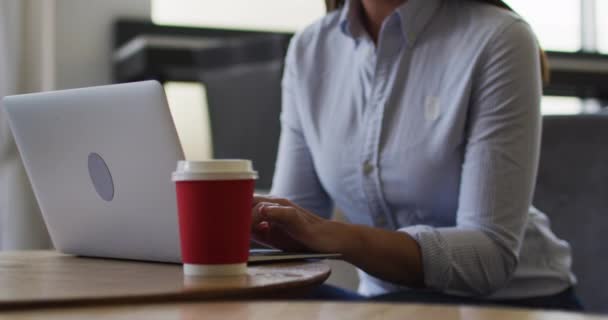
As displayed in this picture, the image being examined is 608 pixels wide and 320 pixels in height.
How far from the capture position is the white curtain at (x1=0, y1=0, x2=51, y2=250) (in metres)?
2.54

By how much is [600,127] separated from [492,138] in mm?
472

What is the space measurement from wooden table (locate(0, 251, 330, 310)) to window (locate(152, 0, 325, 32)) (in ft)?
6.97

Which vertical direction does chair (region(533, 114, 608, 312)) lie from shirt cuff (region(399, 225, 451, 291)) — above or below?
below

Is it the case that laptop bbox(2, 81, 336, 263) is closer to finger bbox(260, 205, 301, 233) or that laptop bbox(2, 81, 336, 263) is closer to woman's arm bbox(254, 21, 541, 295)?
finger bbox(260, 205, 301, 233)

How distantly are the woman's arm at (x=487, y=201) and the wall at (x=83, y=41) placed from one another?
184 centimetres

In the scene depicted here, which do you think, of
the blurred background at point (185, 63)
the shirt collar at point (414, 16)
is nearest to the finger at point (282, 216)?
the shirt collar at point (414, 16)

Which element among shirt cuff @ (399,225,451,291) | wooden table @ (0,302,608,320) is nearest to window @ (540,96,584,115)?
shirt cuff @ (399,225,451,291)

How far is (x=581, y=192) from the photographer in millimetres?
1695

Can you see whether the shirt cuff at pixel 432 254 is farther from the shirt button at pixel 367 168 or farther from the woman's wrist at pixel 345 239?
the shirt button at pixel 367 168

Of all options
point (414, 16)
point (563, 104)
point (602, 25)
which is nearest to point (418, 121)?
point (414, 16)

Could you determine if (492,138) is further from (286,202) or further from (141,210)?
(141,210)

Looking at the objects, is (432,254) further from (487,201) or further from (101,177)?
(101,177)

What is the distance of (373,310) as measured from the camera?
536mm

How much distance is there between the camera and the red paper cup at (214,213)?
2.53 ft
